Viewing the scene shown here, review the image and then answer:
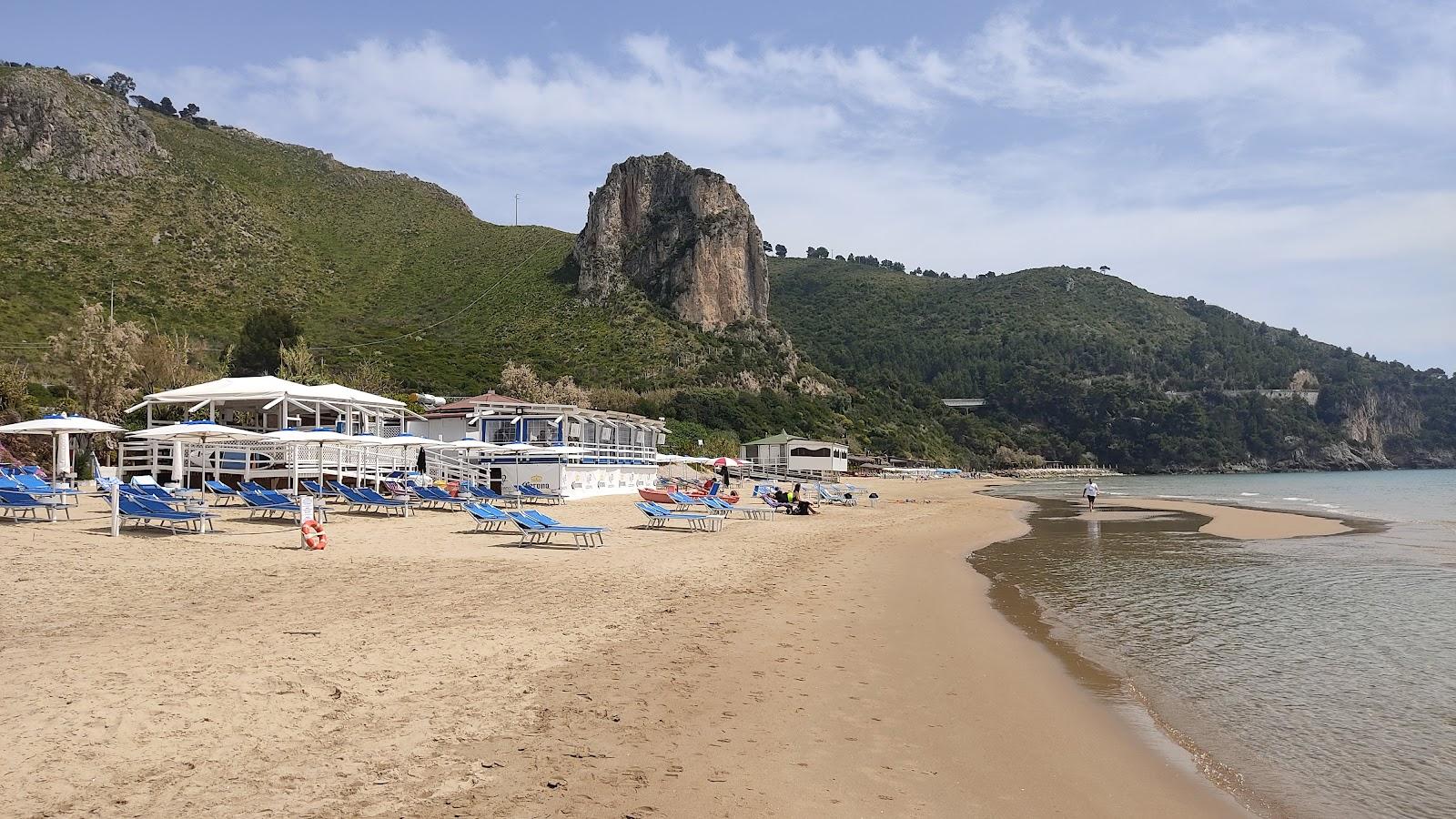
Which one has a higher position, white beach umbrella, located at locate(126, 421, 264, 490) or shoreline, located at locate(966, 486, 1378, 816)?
white beach umbrella, located at locate(126, 421, 264, 490)

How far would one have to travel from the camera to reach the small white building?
64.1 metres

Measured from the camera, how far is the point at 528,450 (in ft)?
89.0

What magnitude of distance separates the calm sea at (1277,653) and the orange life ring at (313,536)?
1048 cm

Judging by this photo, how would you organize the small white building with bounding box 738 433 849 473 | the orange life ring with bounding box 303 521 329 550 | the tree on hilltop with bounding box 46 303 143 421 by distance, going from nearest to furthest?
the orange life ring with bounding box 303 521 329 550 → the tree on hilltop with bounding box 46 303 143 421 → the small white building with bounding box 738 433 849 473

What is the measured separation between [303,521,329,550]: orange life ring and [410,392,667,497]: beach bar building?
12.7m

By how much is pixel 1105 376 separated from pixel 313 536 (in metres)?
123

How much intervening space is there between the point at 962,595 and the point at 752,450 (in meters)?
53.0

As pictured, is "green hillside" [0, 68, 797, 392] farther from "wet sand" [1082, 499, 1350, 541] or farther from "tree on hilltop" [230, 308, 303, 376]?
"wet sand" [1082, 499, 1350, 541]

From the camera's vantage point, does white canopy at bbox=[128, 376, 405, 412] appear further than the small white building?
No

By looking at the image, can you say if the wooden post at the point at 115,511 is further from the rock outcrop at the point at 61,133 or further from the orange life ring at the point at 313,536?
the rock outcrop at the point at 61,133

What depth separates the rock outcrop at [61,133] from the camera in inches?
2603

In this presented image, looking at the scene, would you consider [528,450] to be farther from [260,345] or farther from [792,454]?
[792,454]

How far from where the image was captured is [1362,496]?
52125 millimetres

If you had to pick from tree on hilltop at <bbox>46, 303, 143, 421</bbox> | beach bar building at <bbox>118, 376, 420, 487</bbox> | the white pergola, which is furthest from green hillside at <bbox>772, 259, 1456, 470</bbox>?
beach bar building at <bbox>118, 376, 420, 487</bbox>
